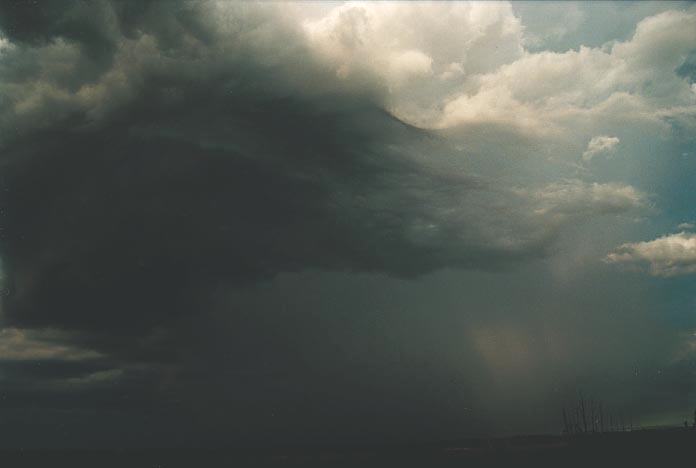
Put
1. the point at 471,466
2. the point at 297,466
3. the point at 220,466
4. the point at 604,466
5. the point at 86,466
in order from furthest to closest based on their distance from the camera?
the point at 86,466 → the point at 220,466 → the point at 297,466 → the point at 471,466 → the point at 604,466

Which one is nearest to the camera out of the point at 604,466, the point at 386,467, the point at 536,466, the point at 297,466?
the point at 604,466

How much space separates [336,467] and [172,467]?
57176 millimetres

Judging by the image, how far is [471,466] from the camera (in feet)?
329

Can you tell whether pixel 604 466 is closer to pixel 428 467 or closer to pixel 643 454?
pixel 643 454

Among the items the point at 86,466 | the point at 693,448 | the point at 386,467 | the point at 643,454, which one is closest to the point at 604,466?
the point at 643,454

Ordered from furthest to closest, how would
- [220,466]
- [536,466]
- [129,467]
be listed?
1. [129,467]
2. [220,466]
3. [536,466]

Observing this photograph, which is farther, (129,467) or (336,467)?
(129,467)

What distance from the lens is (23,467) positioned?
191875 mm

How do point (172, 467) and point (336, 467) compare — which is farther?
point (172, 467)

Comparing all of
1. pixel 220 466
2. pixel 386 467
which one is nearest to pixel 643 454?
pixel 386 467

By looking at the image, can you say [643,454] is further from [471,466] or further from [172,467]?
[172,467]

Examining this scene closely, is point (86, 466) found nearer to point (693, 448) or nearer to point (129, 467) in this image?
point (129, 467)

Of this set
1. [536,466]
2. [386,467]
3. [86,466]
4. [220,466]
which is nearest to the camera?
[536,466]

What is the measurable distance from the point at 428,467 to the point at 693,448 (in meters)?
54.3
